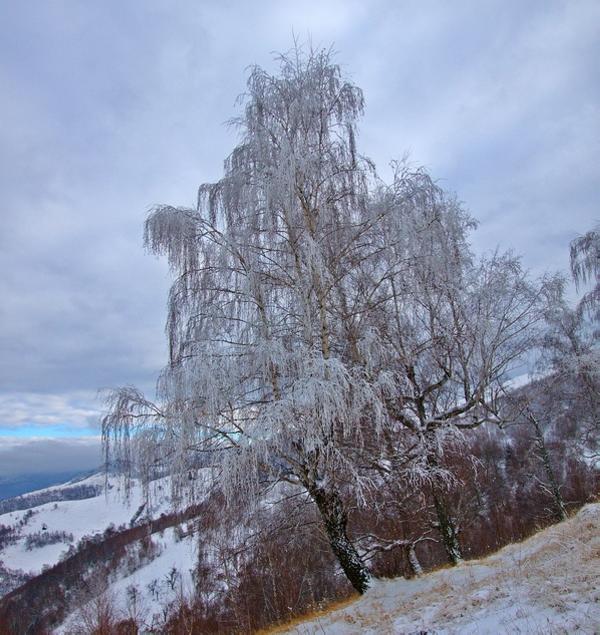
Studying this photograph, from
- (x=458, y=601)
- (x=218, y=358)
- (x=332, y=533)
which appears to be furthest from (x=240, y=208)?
(x=458, y=601)

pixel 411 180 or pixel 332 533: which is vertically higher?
pixel 411 180

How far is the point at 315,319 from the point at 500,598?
447 cm

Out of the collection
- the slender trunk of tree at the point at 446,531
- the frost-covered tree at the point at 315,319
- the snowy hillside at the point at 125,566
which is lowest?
the snowy hillside at the point at 125,566

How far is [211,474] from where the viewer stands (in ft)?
20.4

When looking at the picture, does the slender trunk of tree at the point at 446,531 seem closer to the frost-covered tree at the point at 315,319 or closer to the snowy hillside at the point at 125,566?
the frost-covered tree at the point at 315,319

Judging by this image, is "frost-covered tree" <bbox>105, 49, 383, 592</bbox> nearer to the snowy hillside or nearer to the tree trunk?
the tree trunk

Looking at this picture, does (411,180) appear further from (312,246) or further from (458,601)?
(458,601)

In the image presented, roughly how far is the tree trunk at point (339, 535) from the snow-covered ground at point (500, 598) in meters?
0.27

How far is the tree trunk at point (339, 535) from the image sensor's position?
6898 millimetres

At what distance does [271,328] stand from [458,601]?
436 cm

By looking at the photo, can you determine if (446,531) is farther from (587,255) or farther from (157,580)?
(157,580)

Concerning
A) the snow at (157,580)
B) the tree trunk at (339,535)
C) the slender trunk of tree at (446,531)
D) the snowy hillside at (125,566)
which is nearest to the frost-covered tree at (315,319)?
the tree trunk at (339,535)

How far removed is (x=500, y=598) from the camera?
14.9ft

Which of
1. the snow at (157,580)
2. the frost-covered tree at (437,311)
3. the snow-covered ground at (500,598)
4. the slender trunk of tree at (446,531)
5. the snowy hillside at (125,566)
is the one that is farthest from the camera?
the snow at (157,580)
